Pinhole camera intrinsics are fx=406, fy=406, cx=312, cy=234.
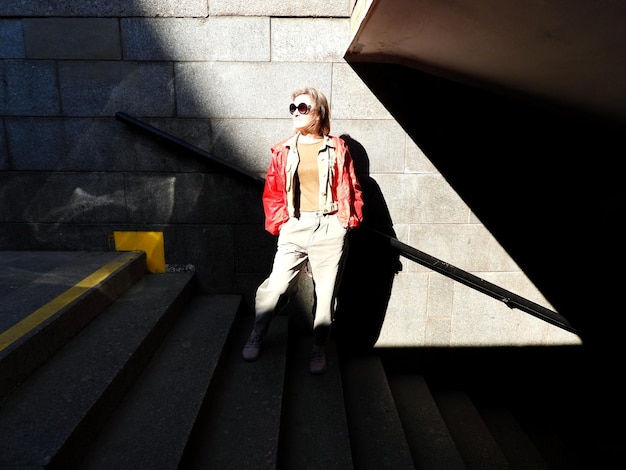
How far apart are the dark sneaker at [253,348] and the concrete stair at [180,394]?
0.20ft

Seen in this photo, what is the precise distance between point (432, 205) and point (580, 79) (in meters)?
1.45

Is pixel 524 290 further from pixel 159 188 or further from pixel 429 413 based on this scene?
pixel 159 188

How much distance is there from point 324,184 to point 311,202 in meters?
0.16

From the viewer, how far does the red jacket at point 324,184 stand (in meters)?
2.72

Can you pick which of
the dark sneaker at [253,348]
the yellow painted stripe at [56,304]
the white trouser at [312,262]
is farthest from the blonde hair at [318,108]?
the yellow painted stripe at [56,304]

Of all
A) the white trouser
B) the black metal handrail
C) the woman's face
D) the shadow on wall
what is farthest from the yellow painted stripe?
the shadow on wall

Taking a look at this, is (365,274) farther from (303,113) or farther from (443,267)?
(303,113)

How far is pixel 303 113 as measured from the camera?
2646mm

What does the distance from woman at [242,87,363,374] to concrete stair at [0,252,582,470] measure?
23.3 inches

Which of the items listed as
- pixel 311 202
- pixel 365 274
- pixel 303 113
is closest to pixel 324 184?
pixel 311 202

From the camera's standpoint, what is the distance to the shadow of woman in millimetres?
3514

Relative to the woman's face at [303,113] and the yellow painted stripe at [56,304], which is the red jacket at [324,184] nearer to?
the woman's face at [303,113]

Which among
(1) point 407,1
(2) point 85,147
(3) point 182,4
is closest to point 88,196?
(2) point 85,147

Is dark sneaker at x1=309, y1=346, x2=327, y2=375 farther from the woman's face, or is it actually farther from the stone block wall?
the woman's face
